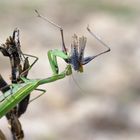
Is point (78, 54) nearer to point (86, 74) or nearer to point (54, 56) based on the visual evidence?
point (54, 56)

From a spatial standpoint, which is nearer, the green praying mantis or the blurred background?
the green praying mantis

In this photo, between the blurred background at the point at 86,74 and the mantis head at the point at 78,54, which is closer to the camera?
the mantis head at the point at 78,54

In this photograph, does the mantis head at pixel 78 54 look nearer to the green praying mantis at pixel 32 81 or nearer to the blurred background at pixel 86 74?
the green praying mantis at pixel 32 81

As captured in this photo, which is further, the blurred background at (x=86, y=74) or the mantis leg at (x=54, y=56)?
the blurred background at (x=86, y=74)

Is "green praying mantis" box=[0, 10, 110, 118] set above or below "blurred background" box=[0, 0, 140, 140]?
above

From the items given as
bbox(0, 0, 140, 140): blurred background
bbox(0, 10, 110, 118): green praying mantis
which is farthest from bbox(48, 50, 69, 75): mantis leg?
bbox(0, 0, 140, 140): blurred background

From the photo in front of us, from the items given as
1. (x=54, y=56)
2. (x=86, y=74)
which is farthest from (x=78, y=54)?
(x=86, y=74)

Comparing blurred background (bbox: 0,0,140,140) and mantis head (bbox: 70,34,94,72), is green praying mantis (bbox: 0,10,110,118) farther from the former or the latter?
blurred background (bbox: 0,0,140,140)

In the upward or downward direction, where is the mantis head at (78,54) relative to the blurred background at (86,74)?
upward

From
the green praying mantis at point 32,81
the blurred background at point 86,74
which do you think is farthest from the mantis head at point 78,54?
the blurred background at point 86,74

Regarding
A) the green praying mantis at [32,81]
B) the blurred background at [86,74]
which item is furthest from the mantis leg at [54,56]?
the blurred background at [86,74]

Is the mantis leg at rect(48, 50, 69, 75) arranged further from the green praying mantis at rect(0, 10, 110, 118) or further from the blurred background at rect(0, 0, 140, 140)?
the blurred background at rect(0, 0, 140, 140)
